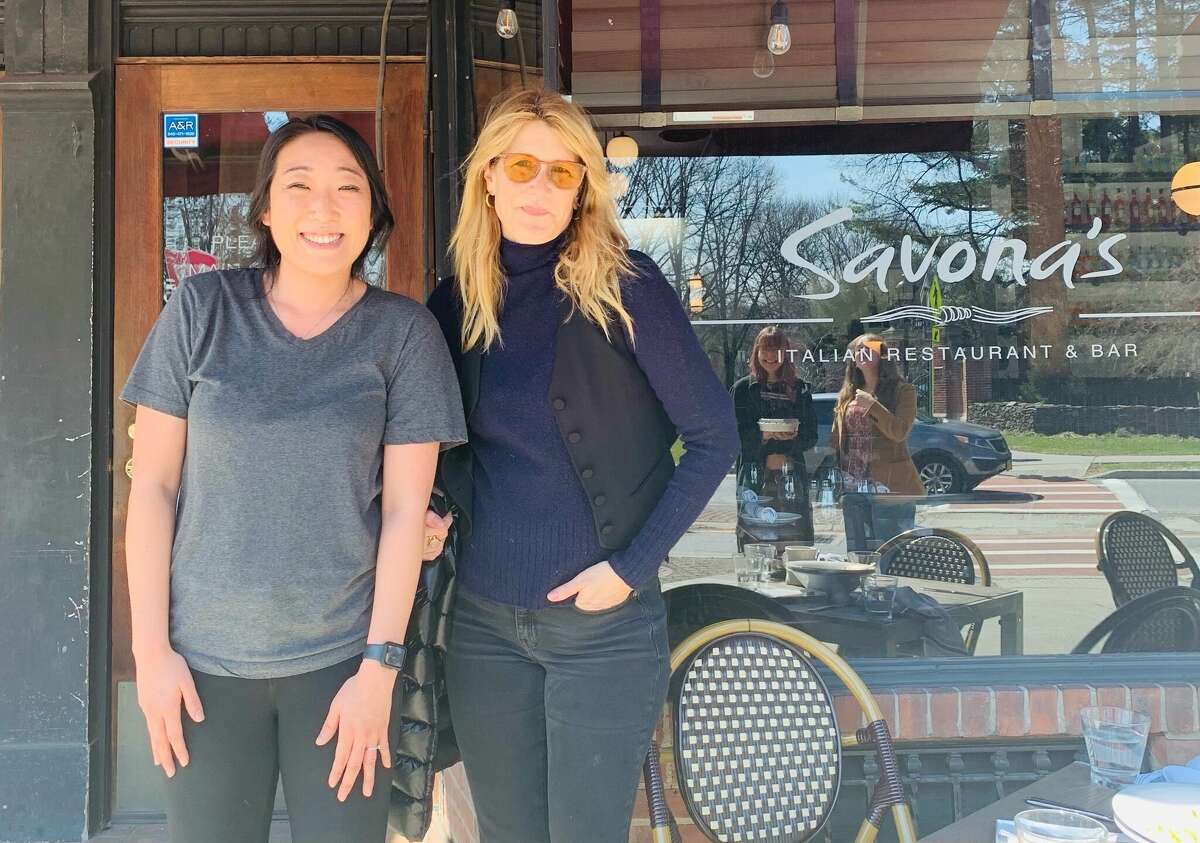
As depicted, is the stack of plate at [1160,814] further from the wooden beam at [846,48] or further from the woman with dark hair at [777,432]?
the wooden beam at [846,48]

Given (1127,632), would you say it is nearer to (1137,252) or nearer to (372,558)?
(1137,252)

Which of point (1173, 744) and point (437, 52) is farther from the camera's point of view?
point (437, 52)

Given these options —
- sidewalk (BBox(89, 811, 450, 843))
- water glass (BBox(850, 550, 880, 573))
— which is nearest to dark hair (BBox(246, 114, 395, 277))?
water glass (BBox(850, 550, 880, 573))

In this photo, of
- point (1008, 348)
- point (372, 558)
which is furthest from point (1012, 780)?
point (372, 558)

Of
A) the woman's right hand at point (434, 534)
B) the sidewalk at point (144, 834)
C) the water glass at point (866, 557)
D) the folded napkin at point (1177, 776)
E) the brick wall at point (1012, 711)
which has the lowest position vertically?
the sidewalk at point (144, 834)

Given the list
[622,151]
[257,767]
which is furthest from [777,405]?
[257,767]

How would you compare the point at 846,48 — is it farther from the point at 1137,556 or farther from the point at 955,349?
the point at 1137,556

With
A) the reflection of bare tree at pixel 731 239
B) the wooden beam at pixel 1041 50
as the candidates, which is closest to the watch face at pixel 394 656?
the reflection of bare tree at pixel 731 239

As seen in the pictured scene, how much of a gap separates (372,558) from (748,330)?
1.54 meters

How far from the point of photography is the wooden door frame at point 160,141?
3.19 metres

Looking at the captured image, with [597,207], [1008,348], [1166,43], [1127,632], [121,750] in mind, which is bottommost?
[121,750]

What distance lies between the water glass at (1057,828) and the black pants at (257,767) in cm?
99

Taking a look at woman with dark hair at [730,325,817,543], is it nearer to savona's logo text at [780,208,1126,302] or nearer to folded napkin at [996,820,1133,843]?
savona's logo text at [780,208,1126,302]

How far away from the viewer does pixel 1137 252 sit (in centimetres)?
282
